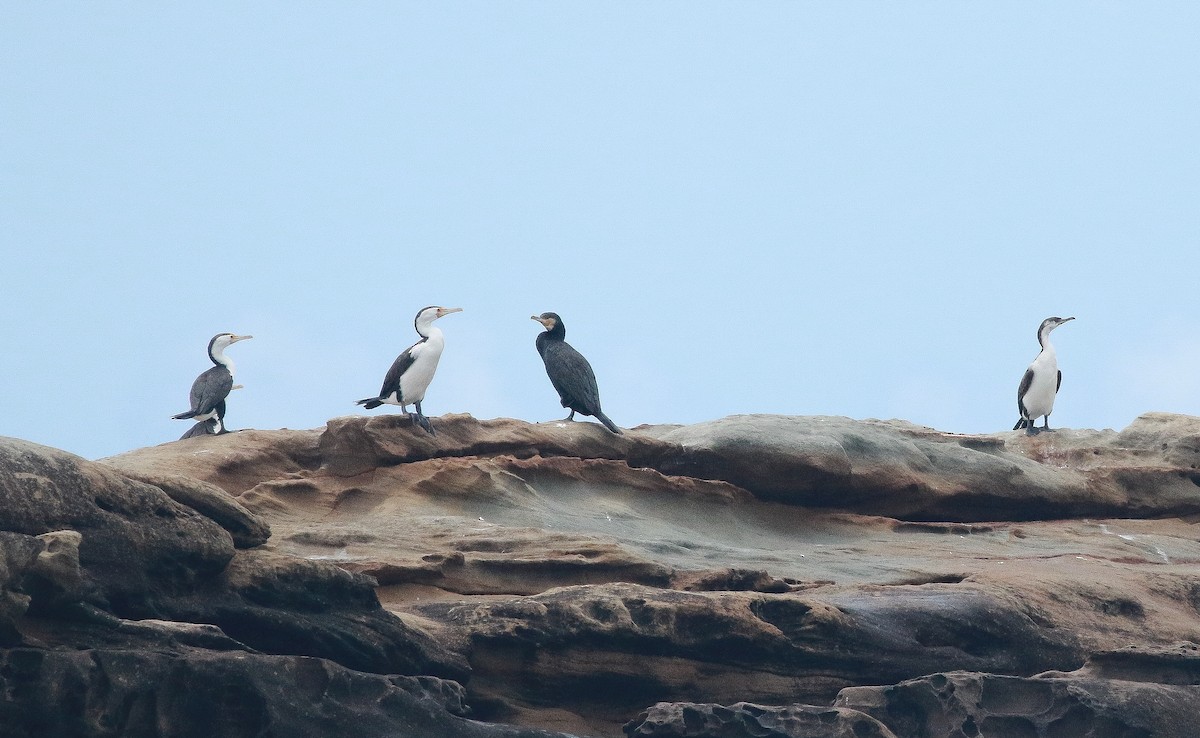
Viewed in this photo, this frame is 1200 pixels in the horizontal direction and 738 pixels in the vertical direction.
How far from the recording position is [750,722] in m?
11.2

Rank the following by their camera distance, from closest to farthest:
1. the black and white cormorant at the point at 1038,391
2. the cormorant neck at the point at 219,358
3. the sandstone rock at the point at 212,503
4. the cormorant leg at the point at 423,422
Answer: the sandstone rock at the point at 212,503
the cormorant leg at the point at 423,422
the cormorant neck at the point at 219,358
the black and white cormorant at the point at 1038,391

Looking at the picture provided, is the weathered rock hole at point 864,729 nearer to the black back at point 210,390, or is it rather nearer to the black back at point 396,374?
the black back at point 396,374

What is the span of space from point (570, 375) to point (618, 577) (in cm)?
441

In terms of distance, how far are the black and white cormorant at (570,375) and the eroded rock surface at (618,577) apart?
1.59 ft

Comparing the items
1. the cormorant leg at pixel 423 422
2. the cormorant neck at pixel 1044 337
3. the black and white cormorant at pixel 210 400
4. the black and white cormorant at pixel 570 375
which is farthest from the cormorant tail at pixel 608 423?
the cormorant neck at pixel 1044 337

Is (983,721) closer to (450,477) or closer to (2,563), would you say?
(450,477)

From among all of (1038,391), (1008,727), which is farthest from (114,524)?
(1038,391)

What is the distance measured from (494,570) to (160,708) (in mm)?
3693

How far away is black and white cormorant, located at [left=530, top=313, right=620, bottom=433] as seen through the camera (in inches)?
658

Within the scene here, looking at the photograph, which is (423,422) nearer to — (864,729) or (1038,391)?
(864,729)

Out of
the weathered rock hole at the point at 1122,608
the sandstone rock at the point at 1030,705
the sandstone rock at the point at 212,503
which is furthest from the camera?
the weathered rock hole at the point at 1122,608

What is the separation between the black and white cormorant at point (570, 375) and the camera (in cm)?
1670

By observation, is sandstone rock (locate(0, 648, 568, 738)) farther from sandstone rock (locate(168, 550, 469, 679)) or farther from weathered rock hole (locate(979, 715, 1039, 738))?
weathered rock hole (locate(979, 715, 1039, 738))

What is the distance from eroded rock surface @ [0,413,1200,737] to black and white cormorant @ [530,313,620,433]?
484 mm
